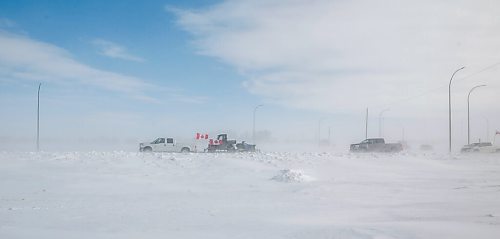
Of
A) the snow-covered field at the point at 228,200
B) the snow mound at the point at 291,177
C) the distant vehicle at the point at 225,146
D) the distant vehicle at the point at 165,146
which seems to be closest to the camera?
the snow-covered field at the point at 228,200

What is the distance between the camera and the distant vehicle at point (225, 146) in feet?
167

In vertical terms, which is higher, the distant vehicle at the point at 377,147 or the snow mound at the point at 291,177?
the distant vehicle at the point at 377,147

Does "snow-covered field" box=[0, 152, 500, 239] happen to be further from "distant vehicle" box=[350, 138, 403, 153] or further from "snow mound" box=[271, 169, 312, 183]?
"distant vehicle" box=[350, 138, 403, 153]

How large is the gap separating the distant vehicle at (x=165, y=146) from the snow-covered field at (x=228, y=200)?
19.2 m

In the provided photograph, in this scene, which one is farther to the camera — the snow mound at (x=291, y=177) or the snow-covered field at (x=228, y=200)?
the snow mound at (x=291, y=177)

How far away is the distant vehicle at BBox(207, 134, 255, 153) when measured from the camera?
5093cm

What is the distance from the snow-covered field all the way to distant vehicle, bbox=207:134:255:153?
22.8 m

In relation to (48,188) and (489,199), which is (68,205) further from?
(489,199)

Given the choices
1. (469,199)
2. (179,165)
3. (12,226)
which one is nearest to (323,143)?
(179,165)

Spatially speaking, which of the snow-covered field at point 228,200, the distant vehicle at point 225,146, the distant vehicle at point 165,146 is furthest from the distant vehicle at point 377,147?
the snow-covered field at point 228,200

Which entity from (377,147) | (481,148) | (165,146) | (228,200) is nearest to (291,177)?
(228,200)

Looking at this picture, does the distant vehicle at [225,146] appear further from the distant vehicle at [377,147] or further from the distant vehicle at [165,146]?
the distant vehicle at [377,147]

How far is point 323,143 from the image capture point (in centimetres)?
11000

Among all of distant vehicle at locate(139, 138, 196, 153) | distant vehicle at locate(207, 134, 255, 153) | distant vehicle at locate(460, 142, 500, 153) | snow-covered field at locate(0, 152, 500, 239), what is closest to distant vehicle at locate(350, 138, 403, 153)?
distant vehicle at locate(460, 142, 500, 153)
